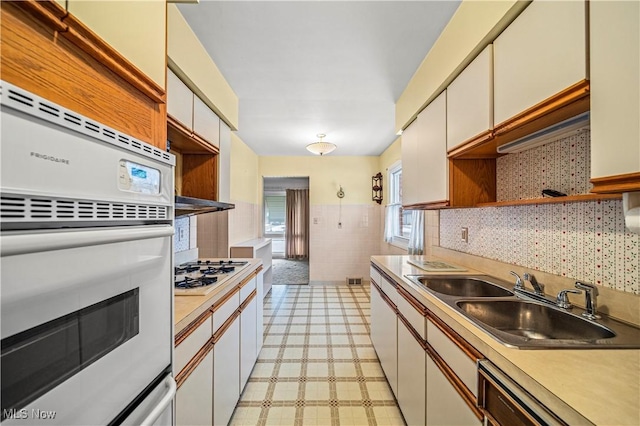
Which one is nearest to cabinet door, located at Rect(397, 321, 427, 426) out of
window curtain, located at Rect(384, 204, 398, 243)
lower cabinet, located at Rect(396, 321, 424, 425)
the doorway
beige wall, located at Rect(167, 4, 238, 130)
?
lower cabinet, located at Rect(396, 321, 424, 425)

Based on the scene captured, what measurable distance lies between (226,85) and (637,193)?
259 centimetres

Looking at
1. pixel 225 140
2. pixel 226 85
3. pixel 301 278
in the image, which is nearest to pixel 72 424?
pixel 225 140

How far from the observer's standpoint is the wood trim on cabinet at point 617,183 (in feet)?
2.29

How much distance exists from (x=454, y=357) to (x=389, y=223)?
362 cm

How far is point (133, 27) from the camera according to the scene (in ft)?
2.69

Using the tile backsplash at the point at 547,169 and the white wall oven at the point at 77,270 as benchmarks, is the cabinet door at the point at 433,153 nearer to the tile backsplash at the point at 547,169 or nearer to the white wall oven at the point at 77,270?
the tile backsplash at the point at 547,169

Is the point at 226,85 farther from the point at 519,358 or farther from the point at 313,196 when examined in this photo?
the point at 313,196

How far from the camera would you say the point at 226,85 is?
2.32 m

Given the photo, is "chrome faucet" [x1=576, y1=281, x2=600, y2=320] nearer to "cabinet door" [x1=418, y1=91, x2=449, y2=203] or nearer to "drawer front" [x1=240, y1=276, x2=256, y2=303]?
"cabinet door" [x1=418, y1=91, x2=449, y2=203]

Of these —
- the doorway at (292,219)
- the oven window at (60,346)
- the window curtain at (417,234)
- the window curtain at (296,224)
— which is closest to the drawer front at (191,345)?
the oven window at (60,346)

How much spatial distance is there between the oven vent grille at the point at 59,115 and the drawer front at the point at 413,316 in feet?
4.57

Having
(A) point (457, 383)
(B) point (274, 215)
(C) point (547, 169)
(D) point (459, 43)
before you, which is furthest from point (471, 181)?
(B) point (274, 215)

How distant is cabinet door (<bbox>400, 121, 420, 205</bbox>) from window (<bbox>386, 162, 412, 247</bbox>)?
1.53 meters

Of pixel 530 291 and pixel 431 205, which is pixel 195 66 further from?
pixel 530 291
